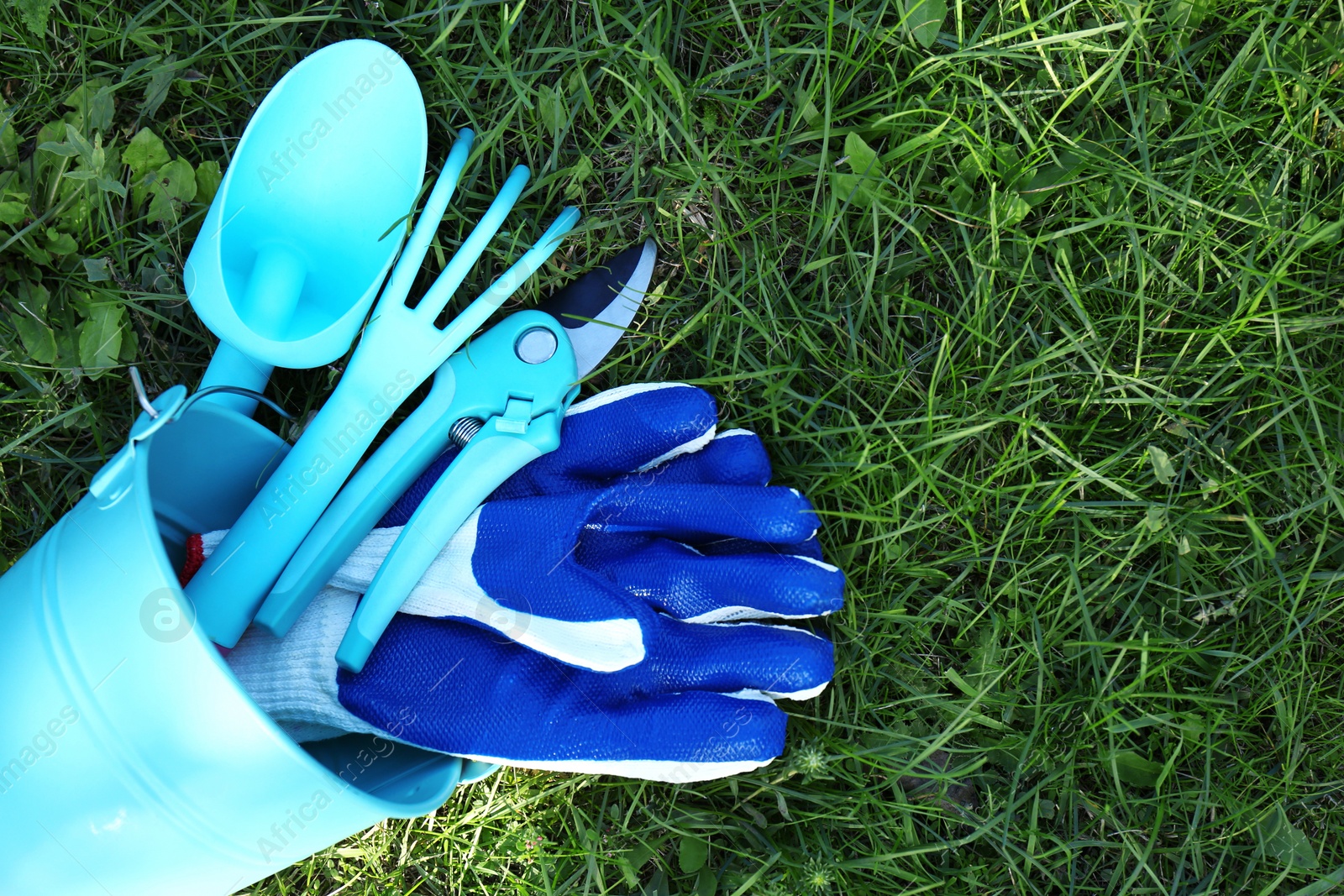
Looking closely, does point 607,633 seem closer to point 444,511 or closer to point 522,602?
point 522,602

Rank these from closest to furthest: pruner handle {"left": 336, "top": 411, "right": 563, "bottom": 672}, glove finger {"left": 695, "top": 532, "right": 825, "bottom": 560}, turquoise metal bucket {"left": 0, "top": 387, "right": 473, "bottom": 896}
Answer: turquoise metal bucket {"left": 0, "top": 387, "right": 473, "bottom": 896} → pruner handle {"left": 336, "top": 411, "right": 563, "bottom": 672} → glove finger {"left": 695, "top": 532, "right": 825, "bottom": 560}

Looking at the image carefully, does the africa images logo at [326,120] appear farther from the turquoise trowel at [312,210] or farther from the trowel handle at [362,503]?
the trowel handle at [362,503]

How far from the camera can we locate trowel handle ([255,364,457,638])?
110 cm

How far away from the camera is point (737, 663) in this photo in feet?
3.67

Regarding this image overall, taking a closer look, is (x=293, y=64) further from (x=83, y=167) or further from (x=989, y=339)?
(x=989, y=339)

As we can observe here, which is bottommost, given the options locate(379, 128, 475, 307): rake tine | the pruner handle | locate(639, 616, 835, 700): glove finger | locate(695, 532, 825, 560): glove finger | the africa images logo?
locate(639, 616, 835, 700): glove finger

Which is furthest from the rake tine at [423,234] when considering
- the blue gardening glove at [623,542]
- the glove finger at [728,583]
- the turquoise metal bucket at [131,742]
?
the glove finger at [728,583]

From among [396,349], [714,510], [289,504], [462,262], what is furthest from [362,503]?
[714,510]

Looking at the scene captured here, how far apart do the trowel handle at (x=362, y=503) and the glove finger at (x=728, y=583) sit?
0.28m

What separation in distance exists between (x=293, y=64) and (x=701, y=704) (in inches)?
39.1

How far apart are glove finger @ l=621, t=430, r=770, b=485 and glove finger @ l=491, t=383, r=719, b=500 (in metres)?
0.02

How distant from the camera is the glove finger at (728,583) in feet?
3.64

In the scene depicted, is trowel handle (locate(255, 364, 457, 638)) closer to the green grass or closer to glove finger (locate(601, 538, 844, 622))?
the green grass

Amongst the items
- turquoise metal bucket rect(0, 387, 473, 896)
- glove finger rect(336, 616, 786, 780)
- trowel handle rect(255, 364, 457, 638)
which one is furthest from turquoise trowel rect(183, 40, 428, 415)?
glove finger rect(336, 616, 786, 780)
